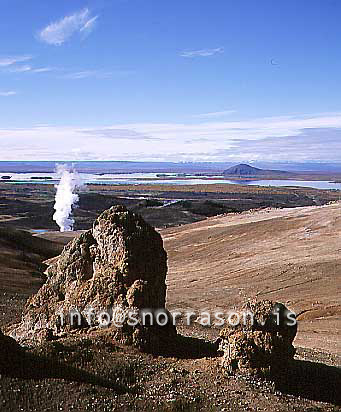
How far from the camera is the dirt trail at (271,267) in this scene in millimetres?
28422

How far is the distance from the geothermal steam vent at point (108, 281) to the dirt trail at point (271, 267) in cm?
944

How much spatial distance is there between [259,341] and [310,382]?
2.13 meters

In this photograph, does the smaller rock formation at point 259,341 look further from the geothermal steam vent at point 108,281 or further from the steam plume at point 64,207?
the steam plume at point 64,207

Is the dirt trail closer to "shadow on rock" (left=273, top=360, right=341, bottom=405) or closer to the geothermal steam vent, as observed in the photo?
"shadow on rock" (left=273, top=360, right=341, bottom=405)

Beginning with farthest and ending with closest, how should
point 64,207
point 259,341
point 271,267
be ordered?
point 64,207 → point 271,267 → point 259,341

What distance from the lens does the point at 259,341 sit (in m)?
Answer: 12.7

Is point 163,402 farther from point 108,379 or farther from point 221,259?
point 221,259

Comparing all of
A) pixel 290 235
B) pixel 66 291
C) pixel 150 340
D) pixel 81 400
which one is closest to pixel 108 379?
pixel 81 400

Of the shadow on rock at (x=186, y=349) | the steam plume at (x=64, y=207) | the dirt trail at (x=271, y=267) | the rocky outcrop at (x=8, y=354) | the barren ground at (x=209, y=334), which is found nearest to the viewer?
the barren ground at (x=209, y=334)

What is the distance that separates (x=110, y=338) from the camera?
46.6 ft

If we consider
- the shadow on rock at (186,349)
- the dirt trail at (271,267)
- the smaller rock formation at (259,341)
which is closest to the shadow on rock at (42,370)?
the shadow on rock at (186,349)

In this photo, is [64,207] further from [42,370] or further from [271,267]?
[42,370]

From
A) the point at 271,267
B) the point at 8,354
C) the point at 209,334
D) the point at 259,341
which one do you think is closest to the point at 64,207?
the point at 271,267

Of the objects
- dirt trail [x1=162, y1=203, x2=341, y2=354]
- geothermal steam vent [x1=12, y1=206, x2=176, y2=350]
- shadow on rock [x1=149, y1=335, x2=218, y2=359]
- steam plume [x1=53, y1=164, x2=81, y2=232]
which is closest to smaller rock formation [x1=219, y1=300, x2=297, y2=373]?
shadow on rock [x1=149, y1=335, x2=218, y2=359]
